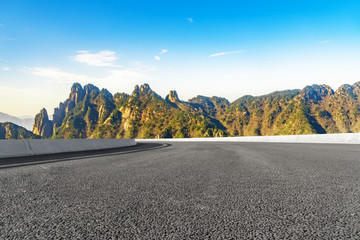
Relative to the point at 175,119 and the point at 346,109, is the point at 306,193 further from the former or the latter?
the point at 346,109

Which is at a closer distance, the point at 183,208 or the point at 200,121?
the point at 183,208

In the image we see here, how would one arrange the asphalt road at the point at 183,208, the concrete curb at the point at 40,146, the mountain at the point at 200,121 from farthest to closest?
1. the mountain at the point at 200,121
2. the concrete curb at the point at 40,146
3. the asphalt road at the point at 183,208

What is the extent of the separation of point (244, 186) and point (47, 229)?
3407 mm

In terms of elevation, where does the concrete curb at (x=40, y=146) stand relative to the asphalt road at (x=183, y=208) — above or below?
below

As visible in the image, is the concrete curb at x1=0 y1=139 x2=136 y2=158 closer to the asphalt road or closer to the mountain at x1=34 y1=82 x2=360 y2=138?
the asphalt road

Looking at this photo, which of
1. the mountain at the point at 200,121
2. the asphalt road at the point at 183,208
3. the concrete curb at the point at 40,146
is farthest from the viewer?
the mountain at the point at 200,121

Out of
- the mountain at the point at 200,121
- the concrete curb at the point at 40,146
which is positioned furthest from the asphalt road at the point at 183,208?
the mountain at the point at 200,121

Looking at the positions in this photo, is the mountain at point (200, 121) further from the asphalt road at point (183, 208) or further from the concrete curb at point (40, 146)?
the asphalt road at point (183, 208)

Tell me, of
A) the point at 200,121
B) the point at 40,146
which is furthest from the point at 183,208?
the point at 200,121

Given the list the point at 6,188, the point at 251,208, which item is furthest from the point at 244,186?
the point at 6,188

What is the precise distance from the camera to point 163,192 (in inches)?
171

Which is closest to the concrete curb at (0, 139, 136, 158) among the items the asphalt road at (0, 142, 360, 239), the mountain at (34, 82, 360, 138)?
the asphalt road at (0, 142, 360, 239)

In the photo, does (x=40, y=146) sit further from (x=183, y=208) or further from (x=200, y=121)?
(x=200, y=121)

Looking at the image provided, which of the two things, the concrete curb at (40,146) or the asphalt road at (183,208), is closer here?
the asphalt road at (183,208)
